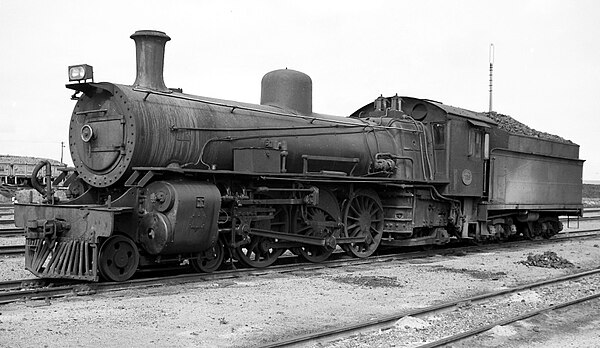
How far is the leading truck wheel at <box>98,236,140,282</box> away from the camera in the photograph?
9.41m

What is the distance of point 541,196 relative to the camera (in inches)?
744

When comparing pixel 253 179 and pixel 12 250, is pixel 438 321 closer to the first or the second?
pixel 253 179

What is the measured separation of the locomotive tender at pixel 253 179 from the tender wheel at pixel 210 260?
3 cm

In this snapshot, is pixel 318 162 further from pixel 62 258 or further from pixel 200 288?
pixel 62 258

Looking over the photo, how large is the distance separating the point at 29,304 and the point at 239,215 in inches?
161

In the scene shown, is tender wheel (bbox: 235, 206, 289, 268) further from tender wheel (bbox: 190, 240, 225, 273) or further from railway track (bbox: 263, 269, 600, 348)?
railway track (bbox: 263, 269, 600, 348)

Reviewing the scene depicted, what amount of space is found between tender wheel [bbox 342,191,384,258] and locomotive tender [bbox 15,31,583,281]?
4cm

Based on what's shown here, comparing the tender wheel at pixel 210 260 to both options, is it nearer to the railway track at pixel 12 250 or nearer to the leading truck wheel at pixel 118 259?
the leading truck wheel at pixel 118 259

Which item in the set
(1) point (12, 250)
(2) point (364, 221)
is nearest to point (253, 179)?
(2) point (364, 221)

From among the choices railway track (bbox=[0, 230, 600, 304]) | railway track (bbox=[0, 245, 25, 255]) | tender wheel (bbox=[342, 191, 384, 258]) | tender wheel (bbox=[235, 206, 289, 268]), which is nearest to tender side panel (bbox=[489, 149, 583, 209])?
tender wheel (bbox=[342, 191, 384, 258])

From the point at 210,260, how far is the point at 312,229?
2630 mm

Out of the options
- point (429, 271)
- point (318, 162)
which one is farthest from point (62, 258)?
point (429, 271)

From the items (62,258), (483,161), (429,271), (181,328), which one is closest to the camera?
(181,328)

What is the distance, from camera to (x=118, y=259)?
9617mm
